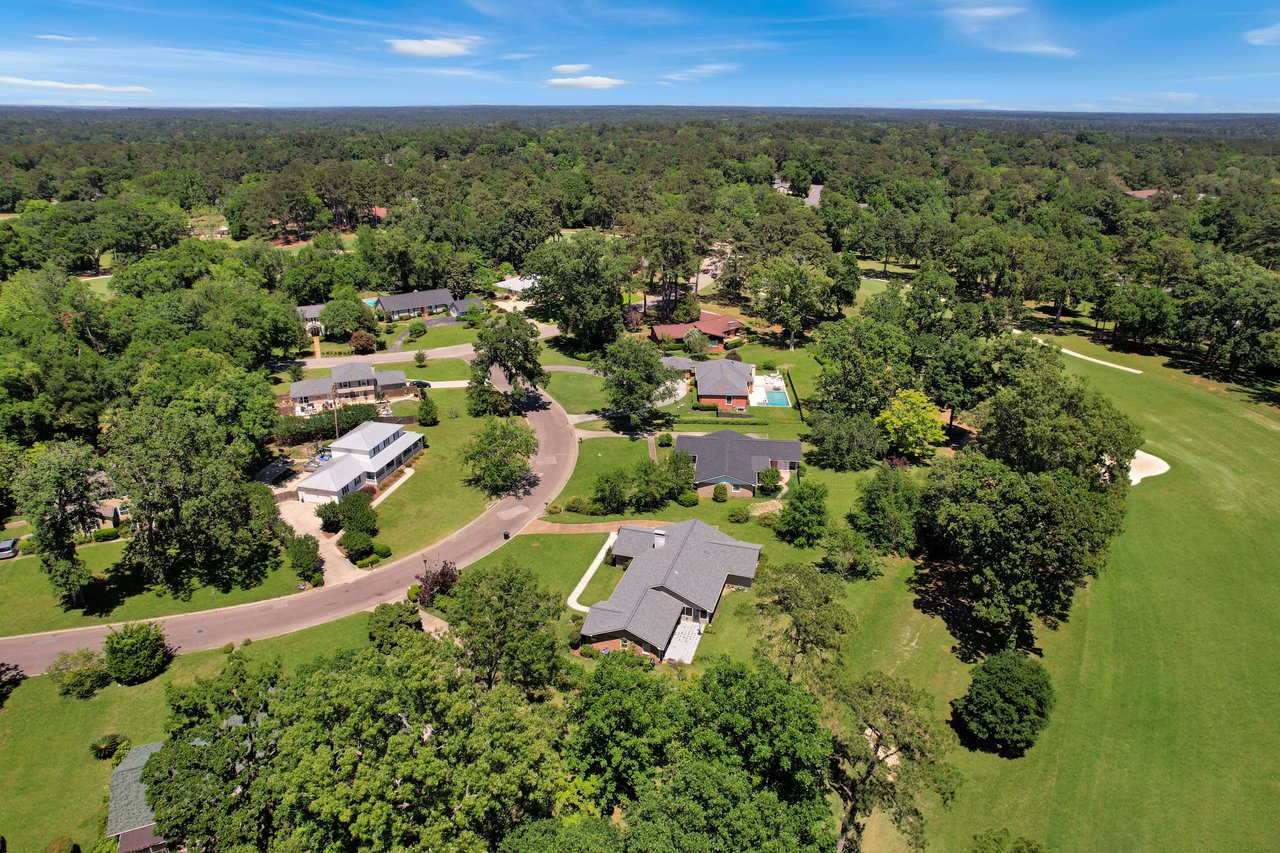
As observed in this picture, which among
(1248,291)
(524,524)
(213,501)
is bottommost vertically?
(524,524)

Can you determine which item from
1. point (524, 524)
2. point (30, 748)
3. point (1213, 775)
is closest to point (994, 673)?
point (1213, 775)

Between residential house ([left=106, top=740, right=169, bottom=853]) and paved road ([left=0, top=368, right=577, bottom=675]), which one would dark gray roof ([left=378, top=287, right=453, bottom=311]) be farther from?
residential house ([left=106, top=740, right=169, bottom=853])

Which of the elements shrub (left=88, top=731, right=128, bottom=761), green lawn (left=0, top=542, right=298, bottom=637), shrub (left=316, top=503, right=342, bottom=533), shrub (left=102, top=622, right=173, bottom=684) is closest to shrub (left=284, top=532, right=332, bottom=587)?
green lawn (left=0, top=542, right=298, bottom=637)

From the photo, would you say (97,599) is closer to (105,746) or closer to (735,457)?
(105,746)

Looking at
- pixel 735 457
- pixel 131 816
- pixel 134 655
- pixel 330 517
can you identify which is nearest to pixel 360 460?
pixel 330 517

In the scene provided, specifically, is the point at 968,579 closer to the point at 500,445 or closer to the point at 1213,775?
the point at 1213,775

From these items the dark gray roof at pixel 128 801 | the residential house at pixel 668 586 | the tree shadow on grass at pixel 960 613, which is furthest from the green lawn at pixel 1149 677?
the dark gray roof at pixel 128 801
